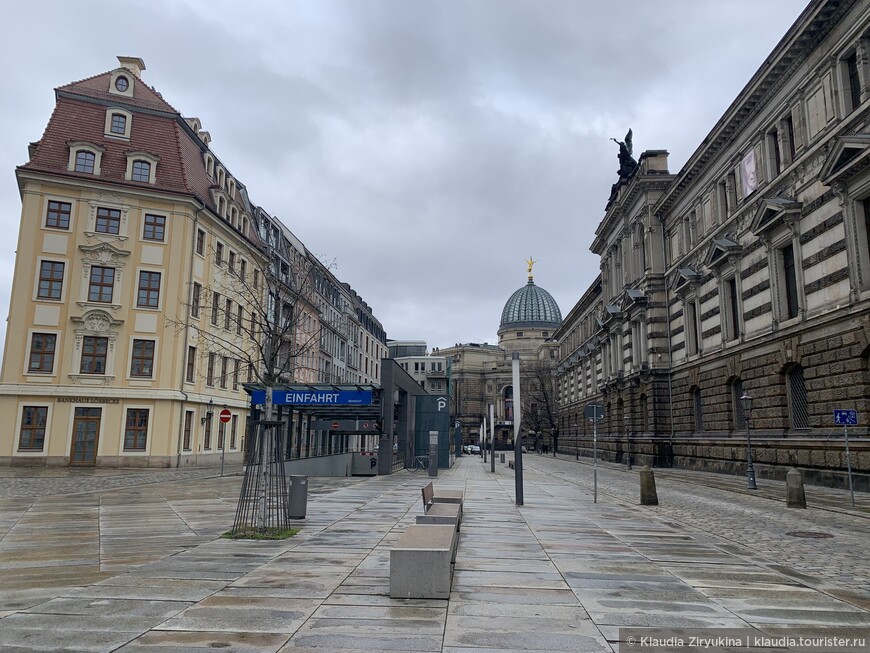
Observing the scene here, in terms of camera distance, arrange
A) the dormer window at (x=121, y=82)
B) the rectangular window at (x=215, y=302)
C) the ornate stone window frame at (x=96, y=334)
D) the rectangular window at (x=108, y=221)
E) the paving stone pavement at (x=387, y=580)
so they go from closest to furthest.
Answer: the paving stone pavement at (x=387, y=580)
the ornate stone window frame at (x=96, y=334)
the rectangular window at (x=108, y=221)
the dormer window at (x=121, y=82)
the rectangular window at (x=215, y=302)

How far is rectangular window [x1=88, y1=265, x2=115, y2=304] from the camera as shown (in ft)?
116

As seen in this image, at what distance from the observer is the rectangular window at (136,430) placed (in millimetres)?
34625

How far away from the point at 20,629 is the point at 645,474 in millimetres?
16368

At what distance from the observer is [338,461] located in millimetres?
31234

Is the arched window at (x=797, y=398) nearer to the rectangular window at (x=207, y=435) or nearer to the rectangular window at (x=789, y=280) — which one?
the rectangular window at (x=789, y=280)

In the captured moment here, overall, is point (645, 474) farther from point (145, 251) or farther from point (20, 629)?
point (145, 251)

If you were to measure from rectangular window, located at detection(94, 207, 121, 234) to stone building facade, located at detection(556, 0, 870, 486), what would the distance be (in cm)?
3132

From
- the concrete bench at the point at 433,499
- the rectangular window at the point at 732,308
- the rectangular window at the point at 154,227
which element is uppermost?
the rectangular window at the point at 154,227

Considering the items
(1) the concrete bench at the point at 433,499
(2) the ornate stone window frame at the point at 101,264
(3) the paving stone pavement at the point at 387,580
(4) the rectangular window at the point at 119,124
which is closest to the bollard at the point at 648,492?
(3) the paving stone pavement at the point at 387,580

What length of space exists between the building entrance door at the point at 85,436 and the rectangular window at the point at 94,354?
2089 millimetres

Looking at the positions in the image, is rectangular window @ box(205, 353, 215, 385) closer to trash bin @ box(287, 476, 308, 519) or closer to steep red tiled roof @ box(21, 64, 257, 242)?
steep red tiled roof @ box(21, 64, 257, 242)

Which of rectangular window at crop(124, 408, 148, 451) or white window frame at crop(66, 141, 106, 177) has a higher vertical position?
white window frame at crop(66, 141, 106, 177)

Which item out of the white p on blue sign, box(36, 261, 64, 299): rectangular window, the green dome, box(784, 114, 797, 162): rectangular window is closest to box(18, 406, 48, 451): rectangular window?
box(36, 261, 64, 299): rectangular window

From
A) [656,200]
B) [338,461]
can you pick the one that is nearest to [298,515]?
[338,461]
